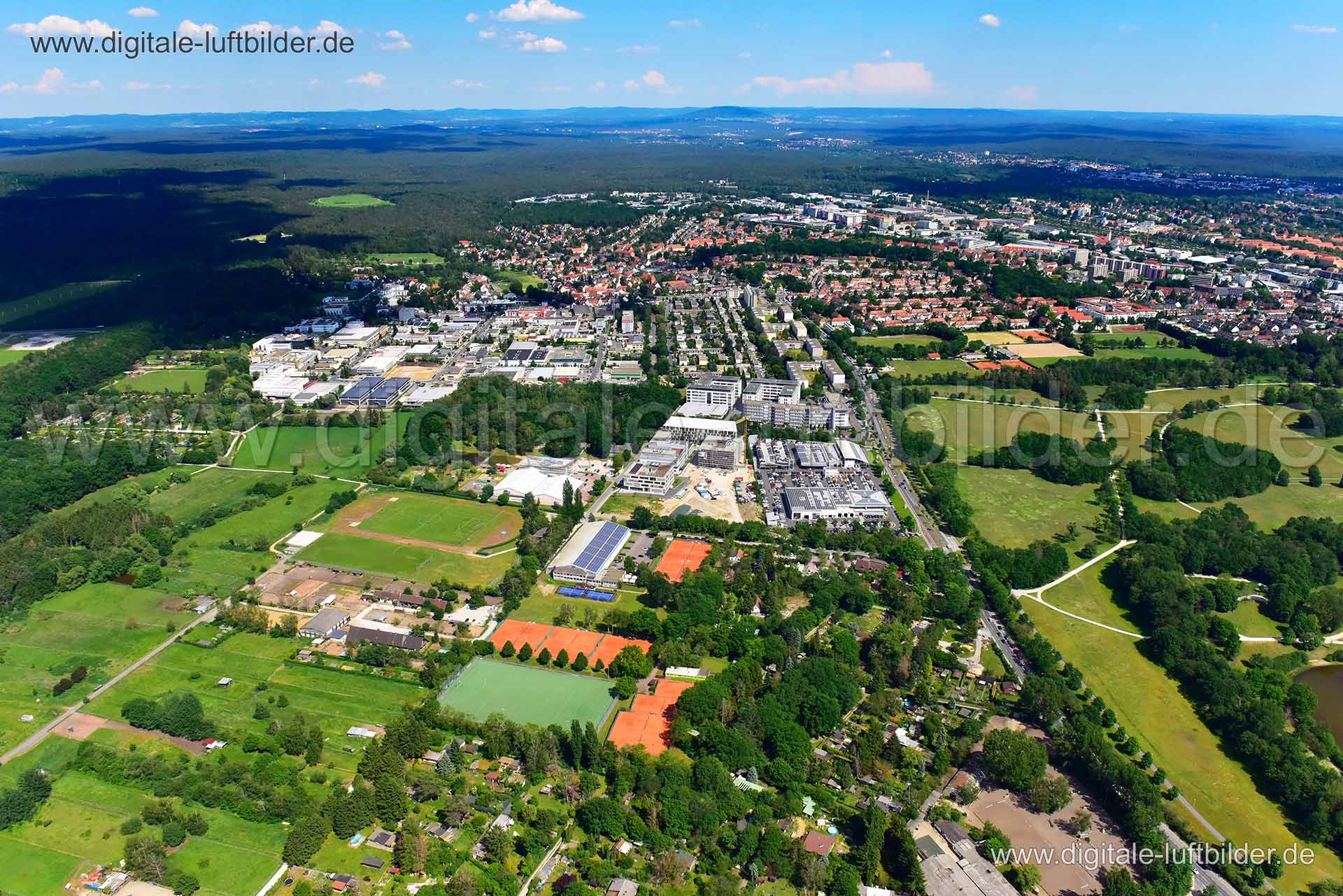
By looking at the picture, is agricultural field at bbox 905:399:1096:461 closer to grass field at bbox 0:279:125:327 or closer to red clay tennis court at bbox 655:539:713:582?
red clay tennis court at bbox 655:539:713:582

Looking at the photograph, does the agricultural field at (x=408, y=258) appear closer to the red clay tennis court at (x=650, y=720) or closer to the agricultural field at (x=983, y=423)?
the agricultural field at (x=983, y=423)

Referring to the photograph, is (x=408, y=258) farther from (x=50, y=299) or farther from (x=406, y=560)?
(x=406, y=560)

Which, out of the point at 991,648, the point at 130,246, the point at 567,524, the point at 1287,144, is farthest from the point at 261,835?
the point at 1287,144

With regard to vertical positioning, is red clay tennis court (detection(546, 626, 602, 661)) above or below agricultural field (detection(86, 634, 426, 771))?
above

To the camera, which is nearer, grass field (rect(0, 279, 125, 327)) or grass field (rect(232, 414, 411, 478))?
grass field (rect(232, 414, 411, 478))

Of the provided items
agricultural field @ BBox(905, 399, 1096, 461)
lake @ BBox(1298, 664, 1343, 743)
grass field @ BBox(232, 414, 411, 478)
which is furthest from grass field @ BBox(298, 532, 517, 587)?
lake @ BBox(1298, 664, 1343, 743)

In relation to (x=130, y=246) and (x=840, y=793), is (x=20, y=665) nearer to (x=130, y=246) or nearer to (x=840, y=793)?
(x=840, y=793)
